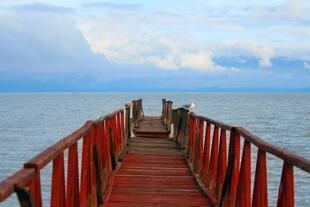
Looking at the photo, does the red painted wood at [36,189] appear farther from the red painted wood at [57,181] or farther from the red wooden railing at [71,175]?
the red painted wood at [57,181]

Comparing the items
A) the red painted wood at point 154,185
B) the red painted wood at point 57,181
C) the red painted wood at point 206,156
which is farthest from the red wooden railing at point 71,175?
the red painted wood at point 206,156

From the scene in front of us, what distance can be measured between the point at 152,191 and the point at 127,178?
3.84 ft

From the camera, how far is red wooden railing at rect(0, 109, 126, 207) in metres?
2.74

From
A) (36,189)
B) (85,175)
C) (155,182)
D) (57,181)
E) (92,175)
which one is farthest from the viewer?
(155,182)

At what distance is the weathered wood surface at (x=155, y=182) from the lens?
717cm

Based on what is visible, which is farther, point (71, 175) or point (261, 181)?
point (71, 175)

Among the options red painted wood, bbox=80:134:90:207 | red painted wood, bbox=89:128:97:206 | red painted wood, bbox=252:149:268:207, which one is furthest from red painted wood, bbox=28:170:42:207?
red painted wood, bbox=89:128:97:206

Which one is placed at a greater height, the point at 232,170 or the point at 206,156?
the point at 232,170

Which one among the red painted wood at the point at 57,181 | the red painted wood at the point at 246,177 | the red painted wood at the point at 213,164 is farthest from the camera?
Answer: the red painted wood at the point at 213,164

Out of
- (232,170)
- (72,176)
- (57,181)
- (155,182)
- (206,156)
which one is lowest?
(155,182)

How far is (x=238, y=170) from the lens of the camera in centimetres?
573

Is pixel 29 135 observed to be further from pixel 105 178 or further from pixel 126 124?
pixel 105 178

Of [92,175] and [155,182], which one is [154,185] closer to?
[155,182]

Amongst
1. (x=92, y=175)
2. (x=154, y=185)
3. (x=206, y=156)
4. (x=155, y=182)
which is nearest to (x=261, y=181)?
(x=92, y=175)
